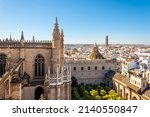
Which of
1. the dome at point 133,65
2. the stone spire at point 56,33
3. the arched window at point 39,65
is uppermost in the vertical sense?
the stone spire at point 56,33

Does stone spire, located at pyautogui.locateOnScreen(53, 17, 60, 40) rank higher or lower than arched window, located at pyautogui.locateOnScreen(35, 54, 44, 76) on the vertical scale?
higher

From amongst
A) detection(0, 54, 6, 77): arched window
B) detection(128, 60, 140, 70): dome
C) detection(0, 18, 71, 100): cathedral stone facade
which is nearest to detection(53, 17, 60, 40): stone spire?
detection(0, 18, 71, 100): cathedral stone facade

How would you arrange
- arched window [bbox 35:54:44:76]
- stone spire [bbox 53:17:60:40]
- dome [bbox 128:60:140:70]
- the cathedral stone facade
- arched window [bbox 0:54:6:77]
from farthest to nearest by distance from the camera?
dome [bbox 128:60:140:70], arched window [bbox 35:54:44:76], arched window [bbox 0:54:6:77], stone spire [bbox 53:17:60:40], the cathedral stone facade

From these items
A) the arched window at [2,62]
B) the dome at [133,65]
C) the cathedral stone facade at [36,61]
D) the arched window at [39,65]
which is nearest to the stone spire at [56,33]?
the cathedral stone facade at [36,61]

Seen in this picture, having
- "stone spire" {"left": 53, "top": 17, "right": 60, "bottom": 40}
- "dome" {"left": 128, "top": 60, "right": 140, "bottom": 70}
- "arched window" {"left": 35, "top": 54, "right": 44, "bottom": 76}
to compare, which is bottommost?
"dome" {"left": 128, "top": 60, "right": 140, "bottom": 70}

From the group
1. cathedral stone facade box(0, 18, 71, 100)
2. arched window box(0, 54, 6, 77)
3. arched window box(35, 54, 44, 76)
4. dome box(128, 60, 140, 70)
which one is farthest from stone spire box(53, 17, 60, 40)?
dome box(128, 60, 140, 70)

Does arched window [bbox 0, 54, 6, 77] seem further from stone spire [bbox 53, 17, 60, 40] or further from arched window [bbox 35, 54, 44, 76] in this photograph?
stone spire [bbox 53, 17, 60, 40]

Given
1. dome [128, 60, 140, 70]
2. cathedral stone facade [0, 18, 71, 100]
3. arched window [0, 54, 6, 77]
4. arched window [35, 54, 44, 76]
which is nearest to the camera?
cathedral stone facade [0, 18, 71, 100]

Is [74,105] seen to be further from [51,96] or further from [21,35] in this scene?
[21,35]

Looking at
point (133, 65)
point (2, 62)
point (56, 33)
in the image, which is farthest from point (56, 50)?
point (133, 65)

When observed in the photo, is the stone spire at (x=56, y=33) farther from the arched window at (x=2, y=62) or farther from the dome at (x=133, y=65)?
the dome at (x=133, y=65)

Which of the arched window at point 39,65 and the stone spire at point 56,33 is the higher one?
the stone spire at point 56,33

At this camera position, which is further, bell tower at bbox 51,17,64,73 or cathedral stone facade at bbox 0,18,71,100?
bell tower at bbox 51,17,64,73

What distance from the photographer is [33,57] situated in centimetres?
1138
